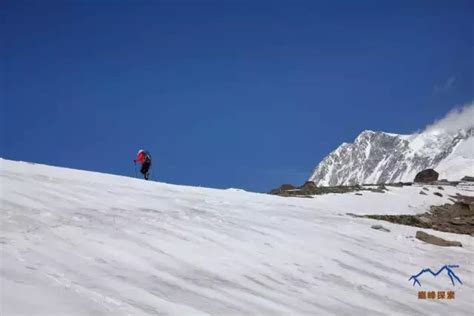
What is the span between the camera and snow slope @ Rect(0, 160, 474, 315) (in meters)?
7.31

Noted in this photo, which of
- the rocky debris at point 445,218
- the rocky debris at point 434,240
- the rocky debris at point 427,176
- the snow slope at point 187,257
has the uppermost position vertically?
the rocky debris at point 427,176

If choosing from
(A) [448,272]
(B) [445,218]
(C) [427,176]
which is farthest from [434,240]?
(C) [427,176]

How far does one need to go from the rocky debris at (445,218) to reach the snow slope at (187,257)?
328 centimetres

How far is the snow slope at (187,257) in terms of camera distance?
24.0ft

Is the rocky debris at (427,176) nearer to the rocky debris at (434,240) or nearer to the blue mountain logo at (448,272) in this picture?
the rocky debris at (434,240)

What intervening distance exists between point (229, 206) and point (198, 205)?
4.35 feet

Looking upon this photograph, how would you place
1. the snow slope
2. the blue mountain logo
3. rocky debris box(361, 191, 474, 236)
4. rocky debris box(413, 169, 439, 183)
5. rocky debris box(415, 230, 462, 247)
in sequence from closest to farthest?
the snow slope
the blue mountain logo
rocky debris box(415, 230, 462, 247)
rocky debris box(361, 191, 474, 236)
rocky debris box(413, 169, 439, 183)

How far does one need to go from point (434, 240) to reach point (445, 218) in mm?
9052

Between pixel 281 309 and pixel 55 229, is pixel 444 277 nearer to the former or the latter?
Answer: pixel 281 309

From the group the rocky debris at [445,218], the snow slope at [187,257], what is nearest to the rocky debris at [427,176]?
the rocky debris at [445,218]

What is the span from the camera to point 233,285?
355 inches

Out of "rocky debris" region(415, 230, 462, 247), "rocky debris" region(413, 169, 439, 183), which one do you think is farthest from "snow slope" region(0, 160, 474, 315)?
"rocky debris" region(413, 169, 439, 183)

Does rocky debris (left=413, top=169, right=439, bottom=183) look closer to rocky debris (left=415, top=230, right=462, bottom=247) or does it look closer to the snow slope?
the snow slope

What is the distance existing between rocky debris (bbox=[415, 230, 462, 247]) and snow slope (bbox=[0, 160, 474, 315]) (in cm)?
46
